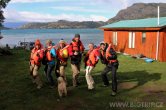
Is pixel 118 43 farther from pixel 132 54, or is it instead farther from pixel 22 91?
pixel 22 91

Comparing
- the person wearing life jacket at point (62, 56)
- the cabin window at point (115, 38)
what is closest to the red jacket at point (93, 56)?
the person wearing life jacket at point (62, 56)

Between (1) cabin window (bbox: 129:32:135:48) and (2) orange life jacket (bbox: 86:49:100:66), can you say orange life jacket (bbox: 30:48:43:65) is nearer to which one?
(2) orange life jacket (bbox: 86:49:100:66)

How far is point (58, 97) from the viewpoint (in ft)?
42.4

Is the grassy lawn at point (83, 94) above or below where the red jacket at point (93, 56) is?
below

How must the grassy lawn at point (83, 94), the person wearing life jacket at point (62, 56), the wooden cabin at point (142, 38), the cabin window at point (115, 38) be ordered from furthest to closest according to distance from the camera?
the cabin window at point (115, 38) → the wooden cabin at point (142, 38) → the person wearing life jacket at point (62, 56) → the grassy lawn at point (83, 94)

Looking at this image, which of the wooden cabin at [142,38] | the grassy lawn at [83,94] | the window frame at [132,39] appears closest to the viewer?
the grassy lawn at [83,94]

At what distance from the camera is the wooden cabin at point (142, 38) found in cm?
2569

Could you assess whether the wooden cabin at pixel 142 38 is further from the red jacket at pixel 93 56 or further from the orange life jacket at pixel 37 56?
the orange life jacket at pixel 37 56

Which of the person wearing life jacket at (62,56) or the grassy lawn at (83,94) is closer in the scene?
the grassy lawn at (83,94)

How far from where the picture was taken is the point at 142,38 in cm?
2894

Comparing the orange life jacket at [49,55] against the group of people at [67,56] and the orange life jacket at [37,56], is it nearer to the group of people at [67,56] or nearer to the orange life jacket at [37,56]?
the group of people at [67,56]

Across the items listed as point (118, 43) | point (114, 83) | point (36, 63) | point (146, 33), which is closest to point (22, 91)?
point (36, 63)

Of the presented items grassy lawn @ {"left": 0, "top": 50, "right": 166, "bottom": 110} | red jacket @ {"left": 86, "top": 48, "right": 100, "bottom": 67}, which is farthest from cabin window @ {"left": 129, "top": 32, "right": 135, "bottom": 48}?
red jacket @ {"left": 86, "top": 48, "right": 100, "bottom": 67}

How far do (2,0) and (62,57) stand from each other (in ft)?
75.6
